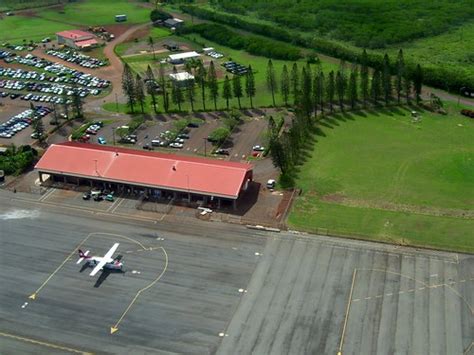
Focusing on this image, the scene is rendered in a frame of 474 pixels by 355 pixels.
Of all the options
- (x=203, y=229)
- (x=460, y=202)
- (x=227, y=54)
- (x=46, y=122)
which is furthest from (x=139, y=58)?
(x=460, y=202)

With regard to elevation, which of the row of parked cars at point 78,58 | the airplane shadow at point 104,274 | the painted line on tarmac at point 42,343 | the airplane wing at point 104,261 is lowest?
the painted line on tarmac at point 42,343

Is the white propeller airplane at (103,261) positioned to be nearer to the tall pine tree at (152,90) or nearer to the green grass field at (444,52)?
the tall pine tree at (152,90)

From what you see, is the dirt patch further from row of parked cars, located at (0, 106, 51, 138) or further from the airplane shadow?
row of parked cars, located at (0, 106, 51, 138)

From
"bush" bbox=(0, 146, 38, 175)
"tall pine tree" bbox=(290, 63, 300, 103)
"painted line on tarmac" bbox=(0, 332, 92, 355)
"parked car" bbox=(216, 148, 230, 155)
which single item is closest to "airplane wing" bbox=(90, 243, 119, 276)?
"painted line on tarmac" bbox=(0, 332, 92, 355)

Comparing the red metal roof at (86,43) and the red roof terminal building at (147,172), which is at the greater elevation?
the red roof terminal building at (147,172)

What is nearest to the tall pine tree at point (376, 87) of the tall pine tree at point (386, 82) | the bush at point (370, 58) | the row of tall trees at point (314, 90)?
the row of tall trees at point (314, 90)

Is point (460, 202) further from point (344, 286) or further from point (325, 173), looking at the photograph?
point (344, 286)

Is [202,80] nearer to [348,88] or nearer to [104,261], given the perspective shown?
[348,88]
